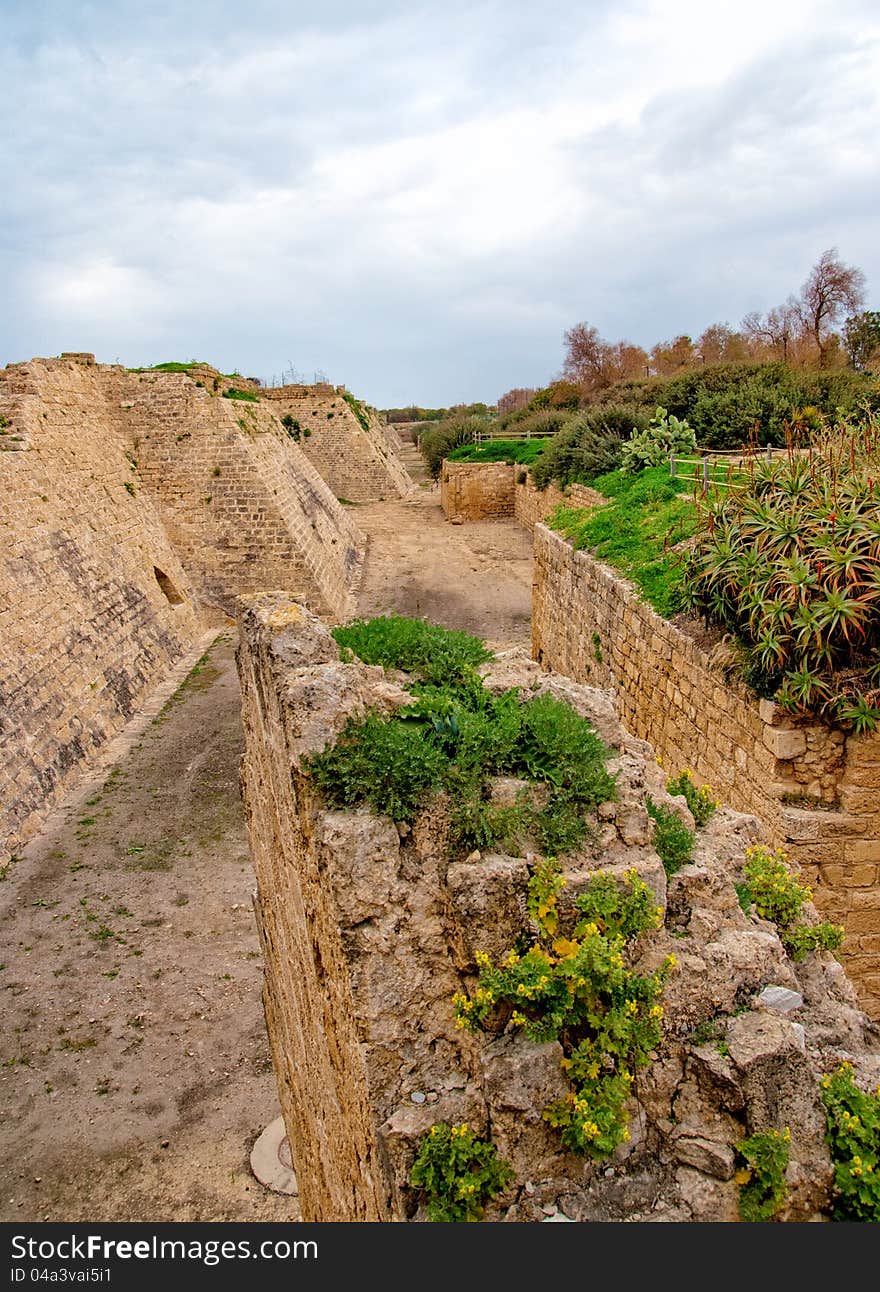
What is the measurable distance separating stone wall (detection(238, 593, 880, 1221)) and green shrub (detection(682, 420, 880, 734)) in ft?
6.63

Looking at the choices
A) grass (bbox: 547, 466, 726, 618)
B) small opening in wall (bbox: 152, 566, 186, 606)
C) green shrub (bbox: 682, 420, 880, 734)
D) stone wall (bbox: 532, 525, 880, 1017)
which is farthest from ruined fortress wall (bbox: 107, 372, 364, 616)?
green shrub (bbox: 682, 420, 880, 734)

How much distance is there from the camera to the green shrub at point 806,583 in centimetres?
454

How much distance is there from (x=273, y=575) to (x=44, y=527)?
5355 millimetres

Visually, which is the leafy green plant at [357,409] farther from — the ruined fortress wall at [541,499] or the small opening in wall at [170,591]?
the small opening in wall at [170,591]

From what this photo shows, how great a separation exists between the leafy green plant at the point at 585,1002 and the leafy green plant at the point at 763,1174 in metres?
0.33

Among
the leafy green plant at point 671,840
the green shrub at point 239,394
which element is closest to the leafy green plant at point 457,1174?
the leafy green plant at point 671,840

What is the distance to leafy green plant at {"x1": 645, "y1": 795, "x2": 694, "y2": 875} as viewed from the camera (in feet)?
9.31

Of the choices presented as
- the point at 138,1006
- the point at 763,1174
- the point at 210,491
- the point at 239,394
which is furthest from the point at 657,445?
the point at 763,1174

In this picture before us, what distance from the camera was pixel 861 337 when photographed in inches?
1133

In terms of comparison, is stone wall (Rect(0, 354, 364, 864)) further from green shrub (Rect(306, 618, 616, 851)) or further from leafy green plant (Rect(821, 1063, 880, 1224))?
leafy green plant (Rect(821, 1063, 880, 1224))

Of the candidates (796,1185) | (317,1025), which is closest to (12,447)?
(317,1025)

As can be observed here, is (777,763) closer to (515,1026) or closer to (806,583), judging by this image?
(806,583)

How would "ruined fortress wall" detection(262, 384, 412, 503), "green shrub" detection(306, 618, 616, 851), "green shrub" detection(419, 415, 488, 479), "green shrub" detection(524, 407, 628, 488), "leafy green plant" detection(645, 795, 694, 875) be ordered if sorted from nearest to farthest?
1. "green shrub" detection(306, 618, 616, 851)
2. "leafy green plant" detection(645, 795, 694, 875)
3. "green shrub" detection(524, 407, 628, 488)
4. "ruined fortress wall" detection(262, 384, 412, 503)
5. "green shrub" detection(419, 415, 488, 479)

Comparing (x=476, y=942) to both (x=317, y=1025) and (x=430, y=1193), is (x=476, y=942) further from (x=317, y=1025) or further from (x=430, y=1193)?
(x=317, y=1025)
